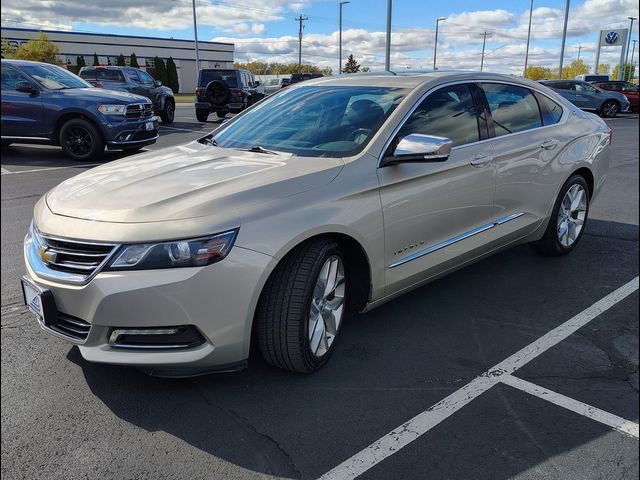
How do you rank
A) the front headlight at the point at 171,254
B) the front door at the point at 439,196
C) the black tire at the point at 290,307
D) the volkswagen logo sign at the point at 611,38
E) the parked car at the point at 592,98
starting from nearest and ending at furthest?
the front headlight at the point at 171,254 → the black tire at the point at 290,307 → the front door at the point at 439,196 → the parked car at the point at 592,98 → the volkswagen logo sign at the point at 611,38

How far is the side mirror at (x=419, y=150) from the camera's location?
3.17 metres

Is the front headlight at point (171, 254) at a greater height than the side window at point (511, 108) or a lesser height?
lesser

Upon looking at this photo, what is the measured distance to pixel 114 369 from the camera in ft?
9.90

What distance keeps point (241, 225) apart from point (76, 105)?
8541mm

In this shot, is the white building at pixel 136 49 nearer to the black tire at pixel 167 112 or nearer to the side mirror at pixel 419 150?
the black tire at pixel 167 112

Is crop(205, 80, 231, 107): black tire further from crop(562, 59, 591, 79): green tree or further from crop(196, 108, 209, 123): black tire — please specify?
crop(562, 59, 591, 79): green tree

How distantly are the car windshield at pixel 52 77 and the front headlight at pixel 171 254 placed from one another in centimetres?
902

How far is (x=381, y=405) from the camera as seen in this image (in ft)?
9.12

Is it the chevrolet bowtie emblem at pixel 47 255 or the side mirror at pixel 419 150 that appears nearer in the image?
the chevrolet bowtie emblem at pixel 47 255

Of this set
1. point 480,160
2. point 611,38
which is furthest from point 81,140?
point 611,38

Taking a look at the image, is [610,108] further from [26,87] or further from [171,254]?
[171,254]

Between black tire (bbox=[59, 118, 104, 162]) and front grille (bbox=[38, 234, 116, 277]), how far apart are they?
7949mm

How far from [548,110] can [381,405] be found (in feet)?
10.5

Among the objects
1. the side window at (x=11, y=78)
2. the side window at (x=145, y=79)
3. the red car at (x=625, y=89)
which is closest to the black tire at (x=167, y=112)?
the side window at (x=145, y=79)
